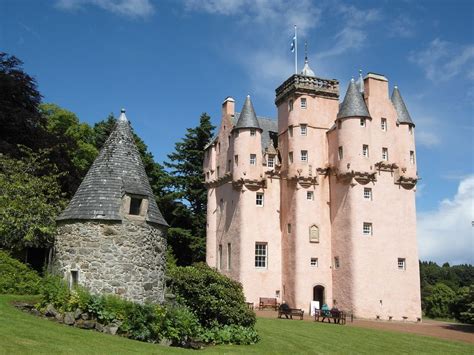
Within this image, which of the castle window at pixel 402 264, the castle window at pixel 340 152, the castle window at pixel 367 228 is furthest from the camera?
the castle window at pixel 340 152

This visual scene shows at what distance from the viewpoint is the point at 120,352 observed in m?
13.1

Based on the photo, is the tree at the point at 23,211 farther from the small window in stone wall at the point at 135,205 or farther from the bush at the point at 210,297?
the bush at the point at 210,297

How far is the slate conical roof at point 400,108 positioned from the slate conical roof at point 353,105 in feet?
10.8

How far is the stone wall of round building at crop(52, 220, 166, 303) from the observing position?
1777 cm

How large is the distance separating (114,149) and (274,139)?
2606 cm

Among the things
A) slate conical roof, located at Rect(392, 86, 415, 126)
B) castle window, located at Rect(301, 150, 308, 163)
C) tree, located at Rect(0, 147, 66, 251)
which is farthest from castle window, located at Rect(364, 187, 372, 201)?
tree, located at Rect(0, 147, 66, 251)

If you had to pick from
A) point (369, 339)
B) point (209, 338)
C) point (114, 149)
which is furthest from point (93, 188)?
point (369, 339)

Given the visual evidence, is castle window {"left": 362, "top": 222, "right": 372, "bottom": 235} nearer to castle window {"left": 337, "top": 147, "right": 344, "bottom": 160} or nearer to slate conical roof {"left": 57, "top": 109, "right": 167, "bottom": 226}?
castle window {"left": 337, "top": 147, "right": 344, "bottom": 160}

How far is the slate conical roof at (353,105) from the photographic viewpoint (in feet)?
126

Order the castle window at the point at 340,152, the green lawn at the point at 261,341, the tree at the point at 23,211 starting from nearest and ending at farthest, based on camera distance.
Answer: the green lawn at the point at 261,341, the tree at the point at 23,211, the castle window at the point at 340,152

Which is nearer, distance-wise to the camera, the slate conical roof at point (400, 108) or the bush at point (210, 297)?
the bush at point (210, 297)

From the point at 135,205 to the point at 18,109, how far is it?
1827 centimetres

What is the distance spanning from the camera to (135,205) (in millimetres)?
19109

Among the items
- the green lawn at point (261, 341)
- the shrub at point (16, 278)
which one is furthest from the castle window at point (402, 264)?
the shrub at point (16, 278)
